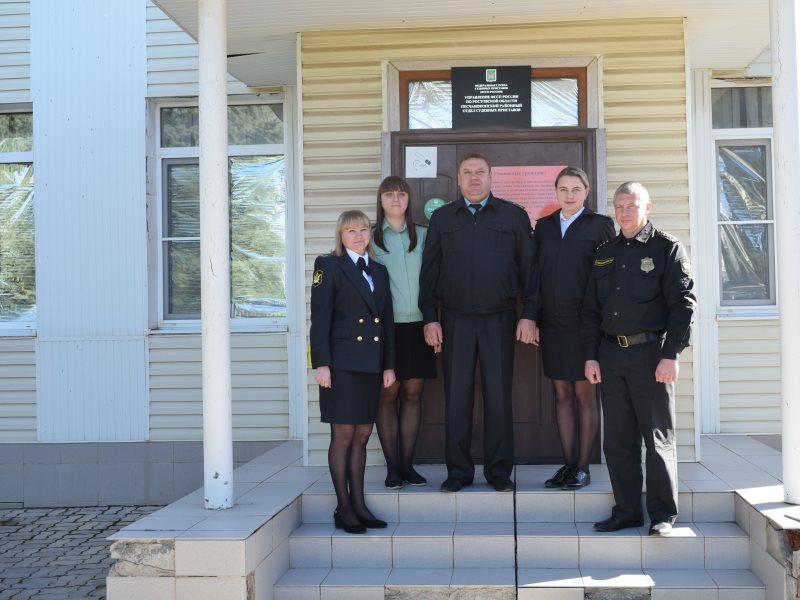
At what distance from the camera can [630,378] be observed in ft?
14.3

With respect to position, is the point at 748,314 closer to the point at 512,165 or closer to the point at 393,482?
the point at 512,165

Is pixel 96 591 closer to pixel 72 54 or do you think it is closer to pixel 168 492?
pixel 168 492

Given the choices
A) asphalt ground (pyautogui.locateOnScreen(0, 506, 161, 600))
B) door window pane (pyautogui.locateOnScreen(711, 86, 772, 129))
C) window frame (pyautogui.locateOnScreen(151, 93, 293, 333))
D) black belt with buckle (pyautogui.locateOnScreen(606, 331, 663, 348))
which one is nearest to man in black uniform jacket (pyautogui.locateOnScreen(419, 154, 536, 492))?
black belt with buckle (pyautogui.locateOnScreen(606, 331, 663, 348))

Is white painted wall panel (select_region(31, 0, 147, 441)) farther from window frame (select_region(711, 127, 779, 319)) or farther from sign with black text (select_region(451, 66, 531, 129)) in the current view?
window frame (select_region(711, 127, 779, 319))

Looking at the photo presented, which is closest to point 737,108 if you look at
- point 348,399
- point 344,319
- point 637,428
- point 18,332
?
point 637,428

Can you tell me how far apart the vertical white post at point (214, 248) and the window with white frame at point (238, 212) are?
9.09ft

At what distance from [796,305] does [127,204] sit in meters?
5.10

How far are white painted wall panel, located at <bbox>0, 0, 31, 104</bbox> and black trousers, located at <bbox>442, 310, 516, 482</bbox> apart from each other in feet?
14.9

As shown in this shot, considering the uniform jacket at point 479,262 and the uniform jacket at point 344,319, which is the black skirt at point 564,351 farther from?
the uniform jacket at point 344,319

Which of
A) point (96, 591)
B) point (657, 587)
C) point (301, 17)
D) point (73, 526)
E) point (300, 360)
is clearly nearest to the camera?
point (657, 587)

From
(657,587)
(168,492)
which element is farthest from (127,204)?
(657,587)

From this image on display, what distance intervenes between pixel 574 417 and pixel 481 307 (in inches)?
31.6

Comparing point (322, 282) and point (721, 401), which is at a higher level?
point (322, 282)

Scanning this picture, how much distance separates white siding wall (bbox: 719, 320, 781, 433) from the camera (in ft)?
22.6
